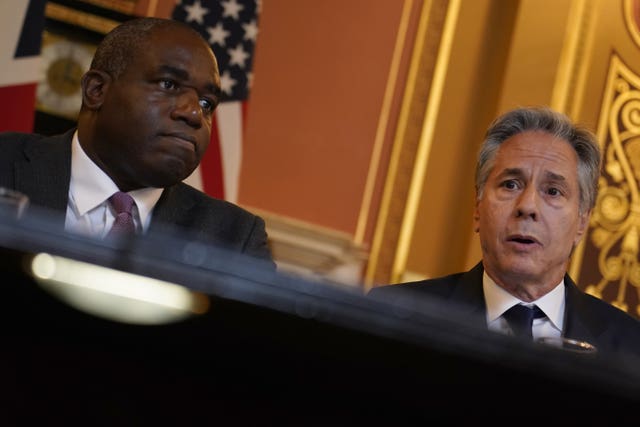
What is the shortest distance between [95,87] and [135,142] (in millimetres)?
215

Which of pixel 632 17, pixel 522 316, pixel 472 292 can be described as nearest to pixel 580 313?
pixel 522 316

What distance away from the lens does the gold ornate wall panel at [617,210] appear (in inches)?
208

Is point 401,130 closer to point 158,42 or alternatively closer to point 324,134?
point 324,134

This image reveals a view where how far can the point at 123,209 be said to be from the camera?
2131mm

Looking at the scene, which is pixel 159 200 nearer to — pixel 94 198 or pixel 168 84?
pixel 94 198

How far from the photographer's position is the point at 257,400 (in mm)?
585

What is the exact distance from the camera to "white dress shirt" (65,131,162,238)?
2.13 meters

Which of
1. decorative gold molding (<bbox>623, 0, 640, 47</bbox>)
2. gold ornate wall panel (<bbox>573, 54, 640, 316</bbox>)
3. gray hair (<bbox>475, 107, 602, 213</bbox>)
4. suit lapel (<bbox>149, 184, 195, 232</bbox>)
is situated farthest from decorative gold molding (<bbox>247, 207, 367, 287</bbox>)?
suit lapel (<bbox>149, 184, 195, 232</bbox>)

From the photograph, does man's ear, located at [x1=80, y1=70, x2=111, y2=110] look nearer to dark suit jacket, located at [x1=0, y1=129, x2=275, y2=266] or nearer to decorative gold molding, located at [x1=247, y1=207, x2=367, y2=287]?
dark suit jacket, located at [x1=0, y1=129, x2=275, y2=266]

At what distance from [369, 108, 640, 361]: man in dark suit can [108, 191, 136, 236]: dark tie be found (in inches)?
23.8

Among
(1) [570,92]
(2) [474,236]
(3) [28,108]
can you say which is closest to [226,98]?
(3) [28,108]

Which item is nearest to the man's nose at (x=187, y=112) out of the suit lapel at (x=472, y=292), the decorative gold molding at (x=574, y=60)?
the suit lapel at (x=472, y=292)

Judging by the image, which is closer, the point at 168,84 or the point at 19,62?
the point at 168,84

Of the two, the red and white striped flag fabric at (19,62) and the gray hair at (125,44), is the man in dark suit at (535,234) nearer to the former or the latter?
the gray hair at (125,44)
